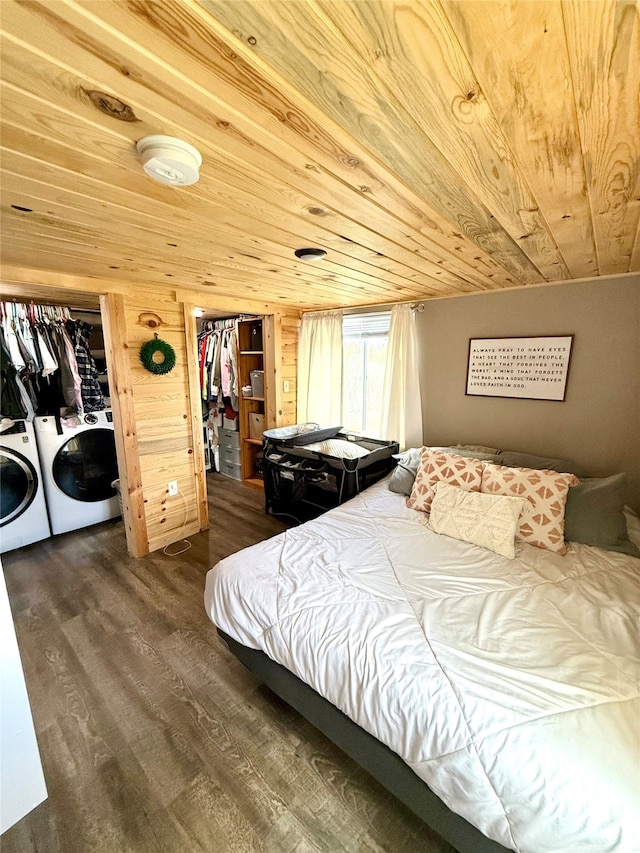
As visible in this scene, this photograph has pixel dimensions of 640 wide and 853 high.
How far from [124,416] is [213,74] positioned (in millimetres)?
2329

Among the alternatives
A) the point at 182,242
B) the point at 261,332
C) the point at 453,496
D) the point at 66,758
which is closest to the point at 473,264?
the point at 453,496

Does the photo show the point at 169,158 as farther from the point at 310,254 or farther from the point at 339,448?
the point at 339,448

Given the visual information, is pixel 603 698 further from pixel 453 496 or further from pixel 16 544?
pixel 16 544

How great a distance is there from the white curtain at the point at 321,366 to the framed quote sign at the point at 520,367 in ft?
4.39

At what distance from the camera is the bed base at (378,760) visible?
0.98 m

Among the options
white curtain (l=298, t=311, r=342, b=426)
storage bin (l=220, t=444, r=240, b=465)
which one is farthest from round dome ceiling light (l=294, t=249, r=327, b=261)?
storage bin (l=220, t=444, r=240, b=465)

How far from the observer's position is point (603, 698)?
0.99m

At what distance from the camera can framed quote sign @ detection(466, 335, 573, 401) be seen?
94.1 inches

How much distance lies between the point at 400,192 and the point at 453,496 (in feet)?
5.31

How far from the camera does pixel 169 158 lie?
85 centimetres

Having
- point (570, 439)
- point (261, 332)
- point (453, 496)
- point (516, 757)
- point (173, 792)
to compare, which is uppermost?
point (261, 332)

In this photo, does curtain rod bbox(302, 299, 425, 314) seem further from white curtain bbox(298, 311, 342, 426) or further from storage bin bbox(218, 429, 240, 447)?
storage bin bbox(218, 429, 240, 447)

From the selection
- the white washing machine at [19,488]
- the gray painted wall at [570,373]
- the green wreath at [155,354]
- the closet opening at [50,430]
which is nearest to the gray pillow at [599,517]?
the gray painted wall at [570,373]

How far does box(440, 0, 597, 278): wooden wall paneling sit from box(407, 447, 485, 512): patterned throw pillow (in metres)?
1.50
